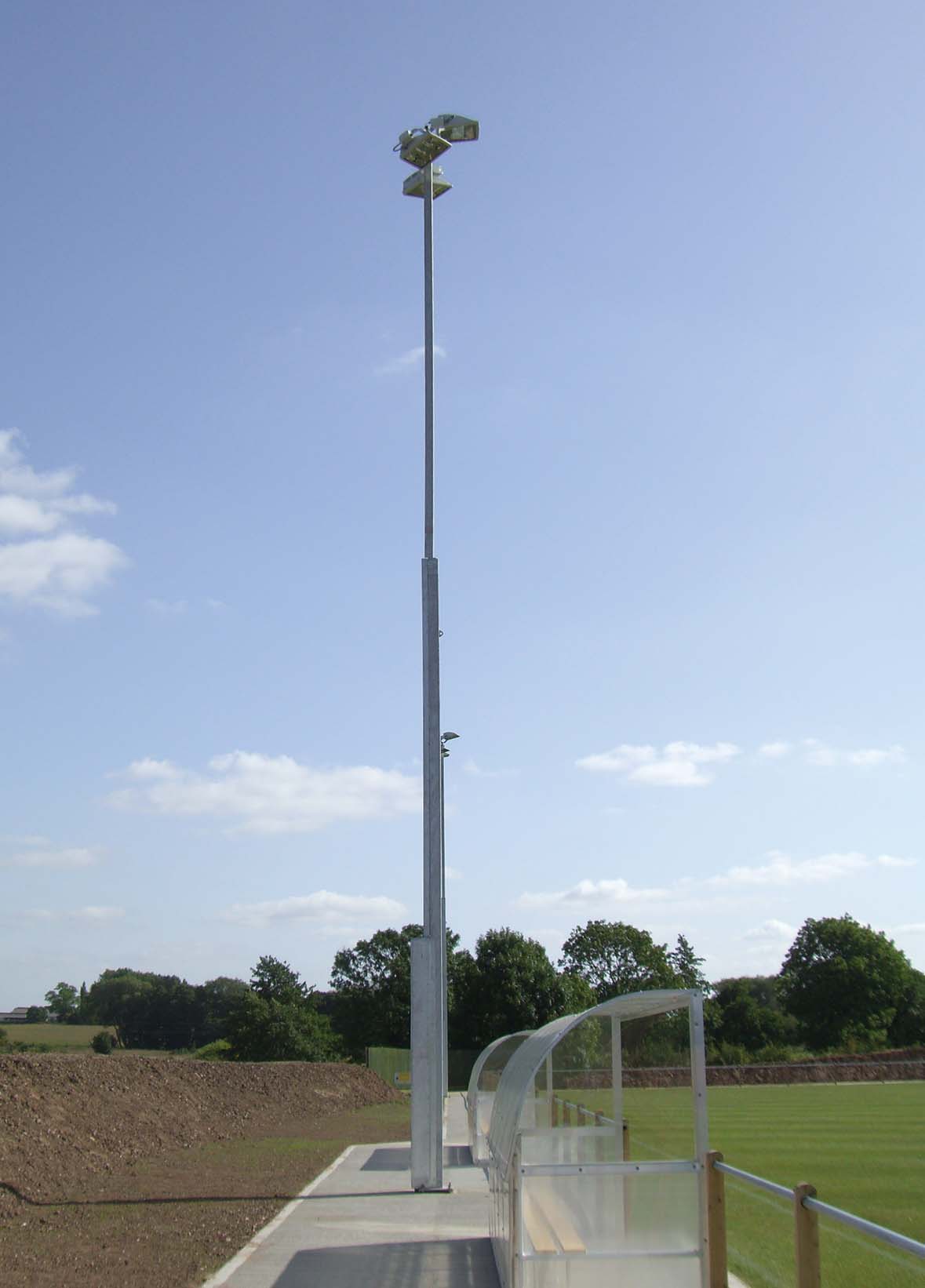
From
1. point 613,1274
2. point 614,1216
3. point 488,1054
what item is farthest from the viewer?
point 488,1054

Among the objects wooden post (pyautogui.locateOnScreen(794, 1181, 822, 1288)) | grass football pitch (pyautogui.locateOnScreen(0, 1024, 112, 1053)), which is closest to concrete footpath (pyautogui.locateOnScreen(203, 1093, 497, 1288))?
wooden post (pyautogui.locateOnScreen(794, 1181, 822, 1288))

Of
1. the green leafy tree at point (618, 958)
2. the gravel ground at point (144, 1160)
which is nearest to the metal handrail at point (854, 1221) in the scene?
the gravel ground at point (144, 1160)

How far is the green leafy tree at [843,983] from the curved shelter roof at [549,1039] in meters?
88.2

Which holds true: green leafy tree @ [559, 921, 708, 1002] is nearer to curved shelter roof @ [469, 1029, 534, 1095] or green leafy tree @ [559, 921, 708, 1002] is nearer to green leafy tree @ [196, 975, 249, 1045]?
green leafy tree @ [196, 975, 249, 1045]

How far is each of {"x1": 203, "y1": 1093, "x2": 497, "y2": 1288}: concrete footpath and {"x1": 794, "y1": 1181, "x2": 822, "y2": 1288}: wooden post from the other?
4613mm

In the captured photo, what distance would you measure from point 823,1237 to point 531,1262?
6112 mm

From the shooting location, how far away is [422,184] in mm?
18000

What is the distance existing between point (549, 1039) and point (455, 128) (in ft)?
43.7

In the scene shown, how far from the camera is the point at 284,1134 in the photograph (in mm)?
25797

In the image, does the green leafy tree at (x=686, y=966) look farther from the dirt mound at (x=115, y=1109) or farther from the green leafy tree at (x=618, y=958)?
the dirt mound at (x=115, y=1109)

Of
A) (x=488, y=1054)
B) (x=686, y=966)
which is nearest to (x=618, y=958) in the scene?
(x=686, y=966)

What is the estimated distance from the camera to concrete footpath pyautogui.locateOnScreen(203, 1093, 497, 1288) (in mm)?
9625

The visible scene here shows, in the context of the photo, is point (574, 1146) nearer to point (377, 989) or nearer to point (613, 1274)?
point (613, 1274)

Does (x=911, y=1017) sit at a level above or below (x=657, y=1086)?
below
